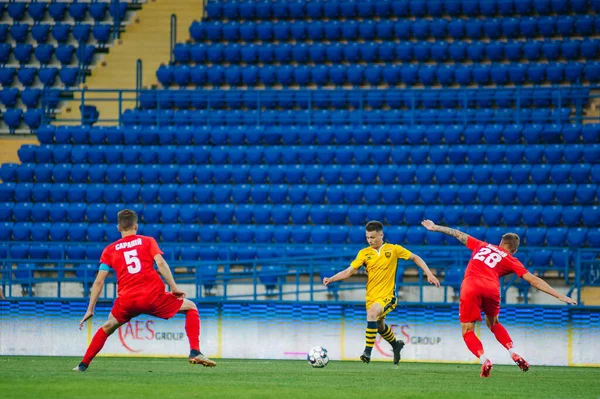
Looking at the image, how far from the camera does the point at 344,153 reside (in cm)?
2197

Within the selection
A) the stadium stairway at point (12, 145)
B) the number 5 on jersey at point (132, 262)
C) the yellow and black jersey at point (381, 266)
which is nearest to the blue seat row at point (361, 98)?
the stadium stairway at point (12, 145)

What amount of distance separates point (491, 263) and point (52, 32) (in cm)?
1959

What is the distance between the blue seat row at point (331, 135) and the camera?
21.8 meters

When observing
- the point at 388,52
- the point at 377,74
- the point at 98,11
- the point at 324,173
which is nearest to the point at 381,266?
the point at 324,173

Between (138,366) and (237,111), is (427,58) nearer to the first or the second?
(237,111)

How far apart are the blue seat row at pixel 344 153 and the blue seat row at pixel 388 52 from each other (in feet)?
10.2

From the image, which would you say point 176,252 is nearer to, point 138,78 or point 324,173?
point 324,173

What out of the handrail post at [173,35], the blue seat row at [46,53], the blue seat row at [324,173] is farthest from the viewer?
the blue seat row at [46,53]

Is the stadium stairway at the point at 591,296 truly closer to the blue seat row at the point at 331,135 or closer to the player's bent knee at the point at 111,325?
the blue seat row at the point at 331,135

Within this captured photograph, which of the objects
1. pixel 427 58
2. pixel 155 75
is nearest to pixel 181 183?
pixel 155 75

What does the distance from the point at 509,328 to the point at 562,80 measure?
31.0 ft

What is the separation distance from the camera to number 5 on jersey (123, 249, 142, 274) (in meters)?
10.8

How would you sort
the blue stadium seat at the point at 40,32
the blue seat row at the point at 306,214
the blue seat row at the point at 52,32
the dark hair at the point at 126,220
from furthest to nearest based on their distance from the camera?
the blue stadium seat at the point at 40,32 < the blue seat row at the point at 52,32 < the blue seat row at the point at 306,214 < the dark hair at the point at 126,220

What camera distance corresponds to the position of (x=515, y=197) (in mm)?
20672
